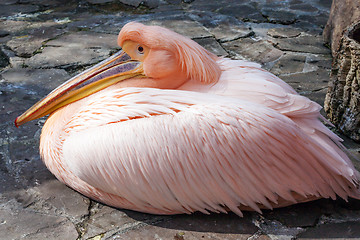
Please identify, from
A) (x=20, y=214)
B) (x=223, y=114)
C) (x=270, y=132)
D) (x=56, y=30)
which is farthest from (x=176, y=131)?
(x=56, y=30)

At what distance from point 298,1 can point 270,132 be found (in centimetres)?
400

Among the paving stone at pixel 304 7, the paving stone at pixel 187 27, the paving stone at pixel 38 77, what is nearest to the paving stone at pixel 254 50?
the paving stone at pixel 187 27

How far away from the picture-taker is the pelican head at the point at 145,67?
8.28ft

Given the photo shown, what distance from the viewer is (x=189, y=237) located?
7.61 ft

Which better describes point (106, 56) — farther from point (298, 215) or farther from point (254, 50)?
point (298, 215)

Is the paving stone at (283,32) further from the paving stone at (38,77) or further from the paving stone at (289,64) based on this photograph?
the paving stone at (38,77)

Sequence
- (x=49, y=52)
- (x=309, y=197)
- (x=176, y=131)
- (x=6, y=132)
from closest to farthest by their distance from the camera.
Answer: (x=176, y=131) → (x=309, y=197) → (x=6, y=132) → (x=49, y=52)

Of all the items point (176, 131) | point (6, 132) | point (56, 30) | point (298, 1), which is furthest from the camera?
point (298, 1)

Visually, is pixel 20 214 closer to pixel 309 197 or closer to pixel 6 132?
pixel 6 132

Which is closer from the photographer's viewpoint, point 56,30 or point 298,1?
point 56,30

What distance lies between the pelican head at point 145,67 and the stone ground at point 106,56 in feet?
1.74

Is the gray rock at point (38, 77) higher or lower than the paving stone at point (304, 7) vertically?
lower

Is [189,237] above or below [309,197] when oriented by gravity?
below

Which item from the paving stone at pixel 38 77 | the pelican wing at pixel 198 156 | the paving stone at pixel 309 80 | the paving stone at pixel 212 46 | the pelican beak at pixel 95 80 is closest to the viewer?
the pelican wing at pixel 198 156
